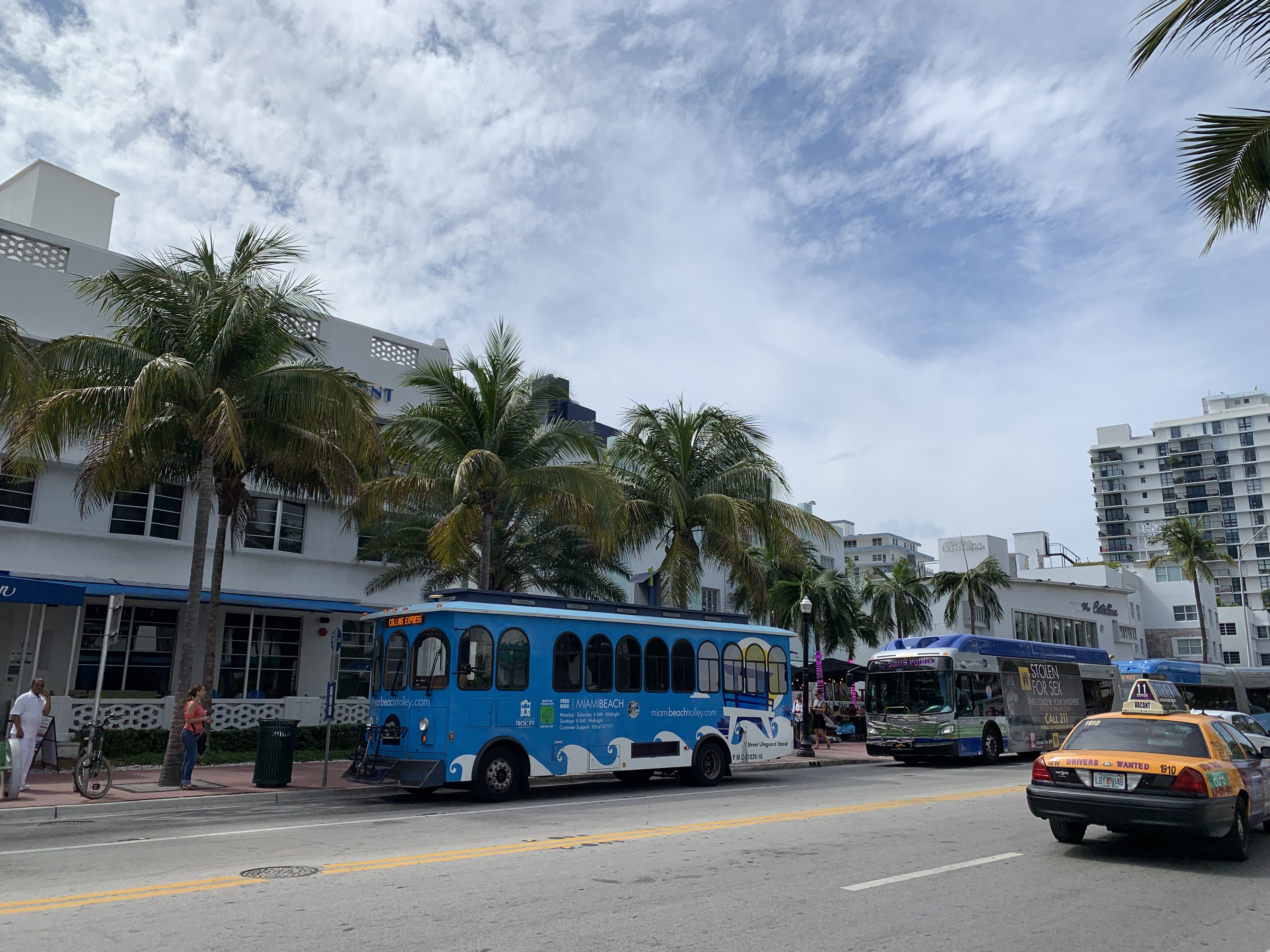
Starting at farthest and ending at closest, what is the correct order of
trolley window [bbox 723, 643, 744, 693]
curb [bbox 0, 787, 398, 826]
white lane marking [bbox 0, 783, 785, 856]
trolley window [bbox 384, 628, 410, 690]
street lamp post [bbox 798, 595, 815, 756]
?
street lamp post [bbox 798, 595, 815, 756]
trolley window [bbox 723, 643, 744, 693]
trolley window [bbox 384, 628, 410, 690]
curb [bbox 0, 787, 398, 826]
white lane marking [bbox 0, 783, 785, 856]

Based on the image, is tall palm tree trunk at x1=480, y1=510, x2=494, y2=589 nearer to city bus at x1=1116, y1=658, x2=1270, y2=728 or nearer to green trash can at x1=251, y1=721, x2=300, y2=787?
green trash can at x1=251, y1=721, x2=300, y2=787

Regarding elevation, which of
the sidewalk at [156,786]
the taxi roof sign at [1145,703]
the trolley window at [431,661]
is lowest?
the sidewalk at [156,786]

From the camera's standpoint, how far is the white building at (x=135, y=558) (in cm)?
2152

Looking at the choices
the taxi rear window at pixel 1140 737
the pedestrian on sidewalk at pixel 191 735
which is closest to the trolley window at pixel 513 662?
the pedestrian on sidewalk at pixel 191 735

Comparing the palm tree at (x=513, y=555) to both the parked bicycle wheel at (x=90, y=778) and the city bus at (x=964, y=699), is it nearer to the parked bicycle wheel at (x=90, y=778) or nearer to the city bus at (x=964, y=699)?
the city bus at (x=964, y=699)

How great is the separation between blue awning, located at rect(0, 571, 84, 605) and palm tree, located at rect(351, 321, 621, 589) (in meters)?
5.59

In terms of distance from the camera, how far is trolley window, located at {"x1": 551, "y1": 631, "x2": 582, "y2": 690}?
15.4m

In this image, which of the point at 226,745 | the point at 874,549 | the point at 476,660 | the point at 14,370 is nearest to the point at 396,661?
the point at 476,660

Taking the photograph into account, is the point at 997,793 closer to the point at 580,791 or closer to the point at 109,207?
the point at 580,791

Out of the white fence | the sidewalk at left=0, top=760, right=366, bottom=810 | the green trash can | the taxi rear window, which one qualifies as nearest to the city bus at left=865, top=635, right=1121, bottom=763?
the white fence

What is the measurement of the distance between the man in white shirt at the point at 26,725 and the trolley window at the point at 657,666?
9775 millimetres

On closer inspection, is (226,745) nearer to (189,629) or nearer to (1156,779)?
(189,629)

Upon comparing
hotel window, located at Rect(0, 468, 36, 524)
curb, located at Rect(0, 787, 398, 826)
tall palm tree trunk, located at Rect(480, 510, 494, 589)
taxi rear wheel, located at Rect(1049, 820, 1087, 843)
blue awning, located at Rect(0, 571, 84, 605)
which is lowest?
curb, located at Rect(0, 787, 398, 826)

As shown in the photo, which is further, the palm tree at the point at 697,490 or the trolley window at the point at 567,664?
the palm tree at the point at 697,490
